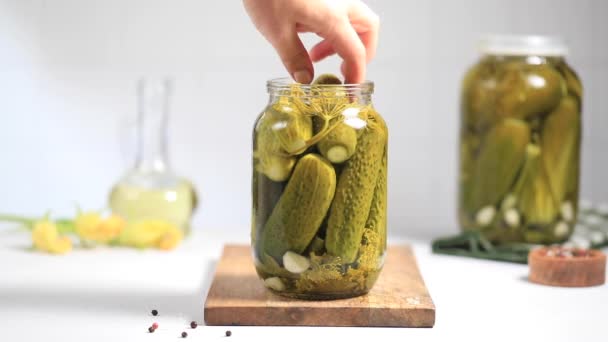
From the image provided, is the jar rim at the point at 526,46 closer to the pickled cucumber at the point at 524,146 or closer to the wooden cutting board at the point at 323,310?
the pickled cucumber at the point at 524,146

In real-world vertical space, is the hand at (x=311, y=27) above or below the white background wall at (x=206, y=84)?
above

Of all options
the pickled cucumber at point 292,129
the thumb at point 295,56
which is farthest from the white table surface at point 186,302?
the thumb at point 295,56

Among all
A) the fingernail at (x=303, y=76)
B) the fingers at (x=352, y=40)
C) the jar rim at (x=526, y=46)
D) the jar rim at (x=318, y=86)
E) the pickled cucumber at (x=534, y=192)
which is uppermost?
the fingers at (x=352, y=40)

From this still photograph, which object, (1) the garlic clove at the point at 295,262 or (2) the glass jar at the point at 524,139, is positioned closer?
(1) the garlic clove at the point at 295,262

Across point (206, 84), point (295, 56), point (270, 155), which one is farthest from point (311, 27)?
point (206, 84)

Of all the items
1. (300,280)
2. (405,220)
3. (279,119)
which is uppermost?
(279,119)

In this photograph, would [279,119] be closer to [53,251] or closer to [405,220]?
[53,251]

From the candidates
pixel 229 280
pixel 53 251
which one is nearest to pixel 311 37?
pixel 53 251
